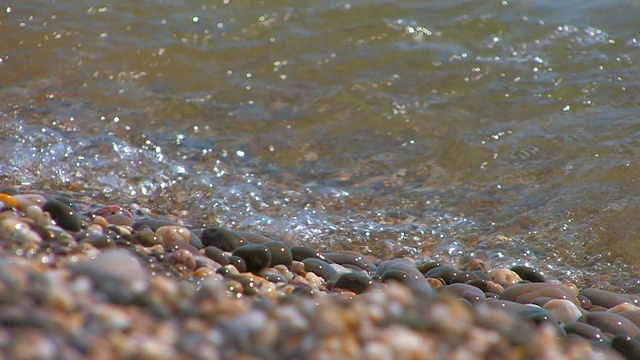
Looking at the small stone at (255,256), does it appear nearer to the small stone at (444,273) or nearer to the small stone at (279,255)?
the small stone at (279,255)

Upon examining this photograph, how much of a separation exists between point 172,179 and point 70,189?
0.58 m

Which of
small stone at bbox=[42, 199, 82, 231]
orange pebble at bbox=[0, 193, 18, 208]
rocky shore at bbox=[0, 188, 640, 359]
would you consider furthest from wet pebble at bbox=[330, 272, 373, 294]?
orange pebble at bbox=[0, 193, 18, 208]

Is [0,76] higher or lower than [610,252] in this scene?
higher

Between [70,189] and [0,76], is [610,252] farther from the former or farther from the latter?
[0,76]

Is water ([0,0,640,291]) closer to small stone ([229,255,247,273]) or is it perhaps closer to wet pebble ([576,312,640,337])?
wet pebble ([576,312,640,337])

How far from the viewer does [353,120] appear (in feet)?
17.6

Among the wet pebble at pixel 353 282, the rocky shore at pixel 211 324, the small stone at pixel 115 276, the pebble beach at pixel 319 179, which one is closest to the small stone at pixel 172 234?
the pebble beach at pixel 319 179

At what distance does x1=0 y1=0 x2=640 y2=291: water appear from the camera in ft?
13.6

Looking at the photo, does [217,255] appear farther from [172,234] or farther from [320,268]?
[320,268]

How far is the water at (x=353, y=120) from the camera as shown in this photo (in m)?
4.15

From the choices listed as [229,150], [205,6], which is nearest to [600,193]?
[229,150]

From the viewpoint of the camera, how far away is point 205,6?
704cm

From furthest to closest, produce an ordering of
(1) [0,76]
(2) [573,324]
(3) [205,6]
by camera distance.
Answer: (3) [205,6] < (1) [0,76] < (2) [573,324]

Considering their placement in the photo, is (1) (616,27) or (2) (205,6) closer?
(1) (616,27)
